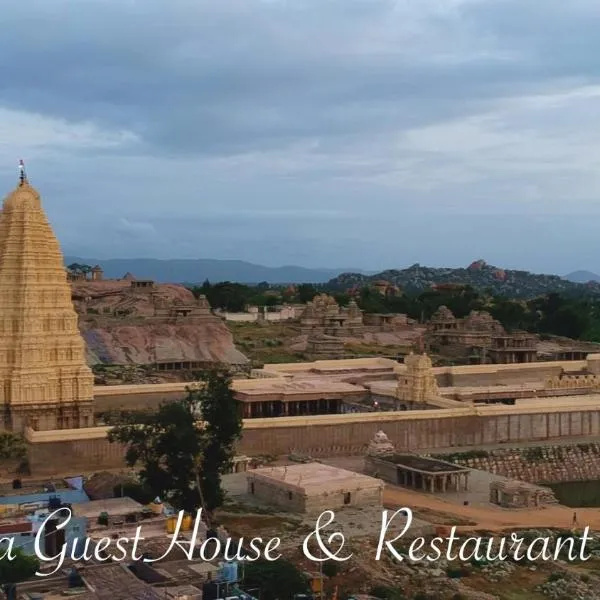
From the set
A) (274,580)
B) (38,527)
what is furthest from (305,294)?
(274,580)

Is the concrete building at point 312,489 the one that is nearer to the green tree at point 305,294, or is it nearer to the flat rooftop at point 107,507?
the flat rooftop at point 107,507

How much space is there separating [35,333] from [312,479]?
14.2 metres

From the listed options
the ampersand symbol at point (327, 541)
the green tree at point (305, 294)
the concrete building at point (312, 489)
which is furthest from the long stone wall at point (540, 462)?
the green tree at point (305, 294)

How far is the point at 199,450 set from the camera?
30.7m

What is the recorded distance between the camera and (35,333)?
42.7 meters

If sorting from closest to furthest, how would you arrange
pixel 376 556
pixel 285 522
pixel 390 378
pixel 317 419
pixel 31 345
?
1. pixel 376 556
2. pixel 285 522
3. pixel 31 345
4. pixel 317 419
5. pixel 390 378

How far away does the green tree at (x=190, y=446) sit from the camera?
100ft

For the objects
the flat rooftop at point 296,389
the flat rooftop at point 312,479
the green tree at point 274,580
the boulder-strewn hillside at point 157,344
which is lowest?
the flat rooftop at point 312,479

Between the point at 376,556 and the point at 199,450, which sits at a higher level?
the point at 199,450

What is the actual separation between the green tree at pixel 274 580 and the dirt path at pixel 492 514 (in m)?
11.5

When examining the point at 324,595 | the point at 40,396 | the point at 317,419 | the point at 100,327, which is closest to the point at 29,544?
the point at 324,595

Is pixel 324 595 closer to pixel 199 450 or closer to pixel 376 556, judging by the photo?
pixel 376 556

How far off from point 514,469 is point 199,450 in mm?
19995

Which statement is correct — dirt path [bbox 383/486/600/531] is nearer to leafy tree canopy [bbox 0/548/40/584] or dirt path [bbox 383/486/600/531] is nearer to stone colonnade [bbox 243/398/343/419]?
stone colonnade [bbox 243/398/343/419]
